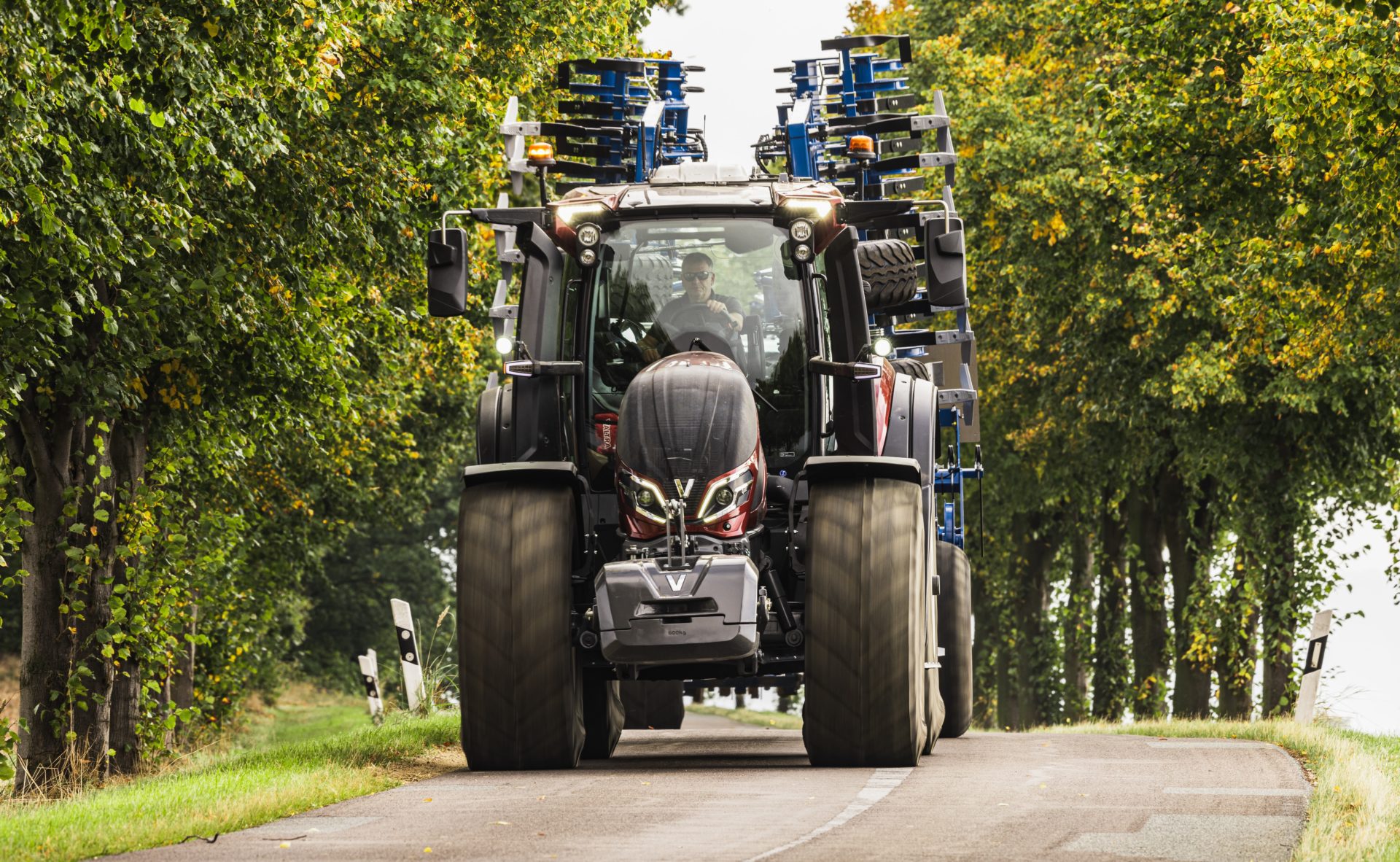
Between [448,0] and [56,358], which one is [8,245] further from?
[448,0]

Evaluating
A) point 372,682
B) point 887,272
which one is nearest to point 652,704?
point 887,272

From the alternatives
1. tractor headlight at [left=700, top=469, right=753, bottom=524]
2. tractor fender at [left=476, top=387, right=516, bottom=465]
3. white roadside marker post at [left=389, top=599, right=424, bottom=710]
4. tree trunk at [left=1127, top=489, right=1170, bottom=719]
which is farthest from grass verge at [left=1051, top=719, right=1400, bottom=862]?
tree trunk at [left=1127, top=489, right=1170, bottom=719]

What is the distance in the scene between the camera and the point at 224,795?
30.1 feet

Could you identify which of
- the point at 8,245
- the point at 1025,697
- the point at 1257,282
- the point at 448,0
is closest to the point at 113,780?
the point at 8,245

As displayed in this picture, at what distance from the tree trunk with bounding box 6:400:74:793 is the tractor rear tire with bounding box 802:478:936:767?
808 centimetres

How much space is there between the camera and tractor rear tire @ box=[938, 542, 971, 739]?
50.2 ft

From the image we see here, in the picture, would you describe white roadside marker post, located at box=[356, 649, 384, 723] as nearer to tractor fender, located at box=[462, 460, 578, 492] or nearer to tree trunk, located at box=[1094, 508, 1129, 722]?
tractor fender, located at box=[462, 460, 578, 492]

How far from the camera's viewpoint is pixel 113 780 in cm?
1489

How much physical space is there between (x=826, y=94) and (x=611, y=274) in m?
5.70

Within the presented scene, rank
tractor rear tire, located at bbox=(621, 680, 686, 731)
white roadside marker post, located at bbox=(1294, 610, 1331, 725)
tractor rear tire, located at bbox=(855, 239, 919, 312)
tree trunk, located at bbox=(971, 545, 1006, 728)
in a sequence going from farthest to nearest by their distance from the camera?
tree trunk, located at bbox=(971, 545, 1006, 728), white roadside marker post, located at bbox=(1294, 610, 1331, 725), tractor rear tire, located at bbox=(621, 680, 686, 731), tractor rear tire, located at bbox=(855, 239, 919, 312)

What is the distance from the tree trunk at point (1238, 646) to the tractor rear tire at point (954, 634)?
9.55 meters

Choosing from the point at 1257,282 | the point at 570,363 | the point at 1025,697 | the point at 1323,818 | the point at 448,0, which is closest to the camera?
the point at 1323,818

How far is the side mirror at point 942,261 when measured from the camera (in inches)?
447

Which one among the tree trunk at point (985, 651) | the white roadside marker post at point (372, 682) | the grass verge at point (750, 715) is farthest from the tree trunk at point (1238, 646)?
the tree trunk at point (985, 651)
